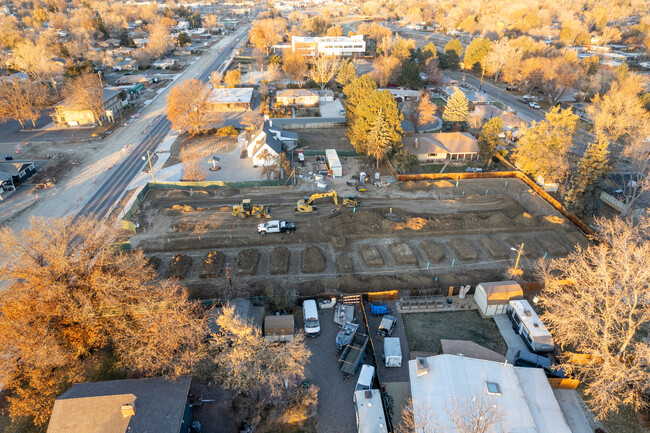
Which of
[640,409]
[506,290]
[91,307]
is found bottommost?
[640,409]

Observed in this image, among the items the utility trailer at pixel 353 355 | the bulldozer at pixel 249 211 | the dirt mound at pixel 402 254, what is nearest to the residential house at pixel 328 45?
the bulldozer at pixel 249 211

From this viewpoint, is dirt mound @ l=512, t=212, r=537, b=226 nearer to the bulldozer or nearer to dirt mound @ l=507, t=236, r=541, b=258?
dirt mound @ l=507, t=236, r=541, b=258

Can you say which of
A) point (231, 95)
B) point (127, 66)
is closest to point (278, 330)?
point (231, 95)

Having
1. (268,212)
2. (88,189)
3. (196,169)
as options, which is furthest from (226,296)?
(88,189)

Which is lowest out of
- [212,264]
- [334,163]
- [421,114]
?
[212,264]

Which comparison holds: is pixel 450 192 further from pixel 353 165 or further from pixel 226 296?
pixel 226 296

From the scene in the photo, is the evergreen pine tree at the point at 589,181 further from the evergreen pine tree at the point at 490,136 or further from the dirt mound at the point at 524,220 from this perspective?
the evergreen pine tree at the point at 490,136

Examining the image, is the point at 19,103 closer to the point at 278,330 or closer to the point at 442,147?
the point at 278,330
